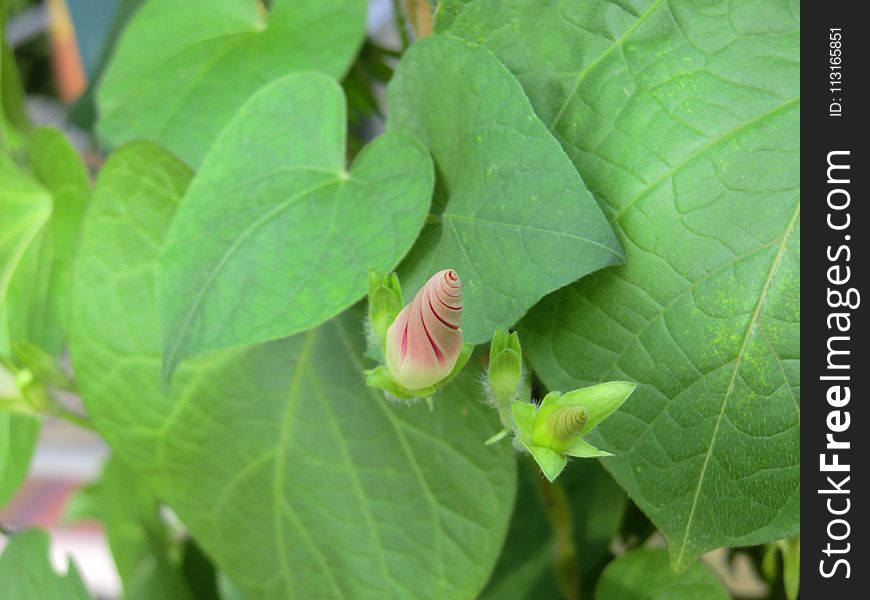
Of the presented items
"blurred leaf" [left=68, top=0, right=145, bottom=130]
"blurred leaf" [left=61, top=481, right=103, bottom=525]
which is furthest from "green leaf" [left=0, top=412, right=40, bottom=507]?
"blurred leaf" [left=68, top=0, right=145, bottom=130]

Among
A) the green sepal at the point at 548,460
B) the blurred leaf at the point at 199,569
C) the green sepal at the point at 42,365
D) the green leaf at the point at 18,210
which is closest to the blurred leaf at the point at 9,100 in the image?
the green leaf at the point at 18,210

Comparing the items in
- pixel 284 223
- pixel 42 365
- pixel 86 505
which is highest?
pixel 284 223

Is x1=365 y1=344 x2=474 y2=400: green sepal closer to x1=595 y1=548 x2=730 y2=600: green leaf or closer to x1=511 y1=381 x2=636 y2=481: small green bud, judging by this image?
x1=511 y1=381 x2=636 y2=481: small green bud

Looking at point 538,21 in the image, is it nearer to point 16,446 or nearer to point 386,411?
point 386,411

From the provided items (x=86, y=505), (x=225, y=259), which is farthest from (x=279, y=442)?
(x=86, y=505)

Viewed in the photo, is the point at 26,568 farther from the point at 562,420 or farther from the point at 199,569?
the point at 562,420

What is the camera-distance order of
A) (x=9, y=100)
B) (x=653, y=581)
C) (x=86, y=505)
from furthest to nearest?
(x=86, y=505) < (x=9, y=100) < (x=653, y=581)

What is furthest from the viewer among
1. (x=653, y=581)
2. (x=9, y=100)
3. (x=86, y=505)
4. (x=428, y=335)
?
(x=86, y=505)
